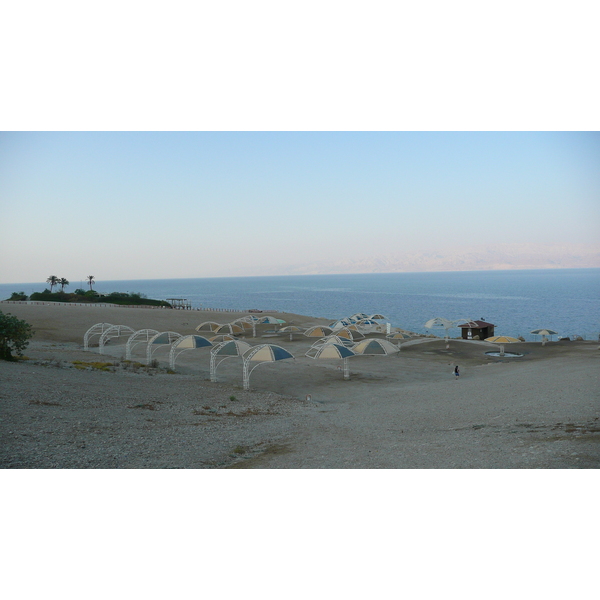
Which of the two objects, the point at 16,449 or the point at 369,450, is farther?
the point at 369,450

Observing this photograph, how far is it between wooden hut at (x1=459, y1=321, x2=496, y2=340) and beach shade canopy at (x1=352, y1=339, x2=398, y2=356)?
17576mm

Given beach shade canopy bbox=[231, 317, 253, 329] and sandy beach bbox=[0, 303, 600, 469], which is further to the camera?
beach shade canopy bbox=[231, 317, 253, 329]

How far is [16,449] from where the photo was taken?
8.47 metres

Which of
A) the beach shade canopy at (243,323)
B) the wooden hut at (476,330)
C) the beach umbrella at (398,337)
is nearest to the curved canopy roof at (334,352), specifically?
the beach umbrella at (398,337)

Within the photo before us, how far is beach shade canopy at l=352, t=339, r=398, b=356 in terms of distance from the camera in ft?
75.3

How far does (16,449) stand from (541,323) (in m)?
77.4

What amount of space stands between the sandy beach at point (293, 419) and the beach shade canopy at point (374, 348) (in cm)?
150

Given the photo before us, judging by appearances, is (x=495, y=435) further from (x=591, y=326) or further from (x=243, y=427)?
(x=591, y=326)

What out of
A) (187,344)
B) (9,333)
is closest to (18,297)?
(187,344)

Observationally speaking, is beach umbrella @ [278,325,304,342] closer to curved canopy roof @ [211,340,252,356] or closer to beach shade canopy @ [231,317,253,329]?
beach shade canopy @ [231,317,253,329]

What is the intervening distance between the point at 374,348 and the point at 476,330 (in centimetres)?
1954

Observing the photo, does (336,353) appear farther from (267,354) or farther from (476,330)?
(476,330)

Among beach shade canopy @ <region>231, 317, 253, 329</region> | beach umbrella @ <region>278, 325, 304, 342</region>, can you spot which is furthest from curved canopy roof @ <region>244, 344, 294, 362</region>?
beach shade canopy @ <region>231, 317, 253, 329</region>

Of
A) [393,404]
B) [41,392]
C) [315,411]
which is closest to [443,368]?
[393,404]
